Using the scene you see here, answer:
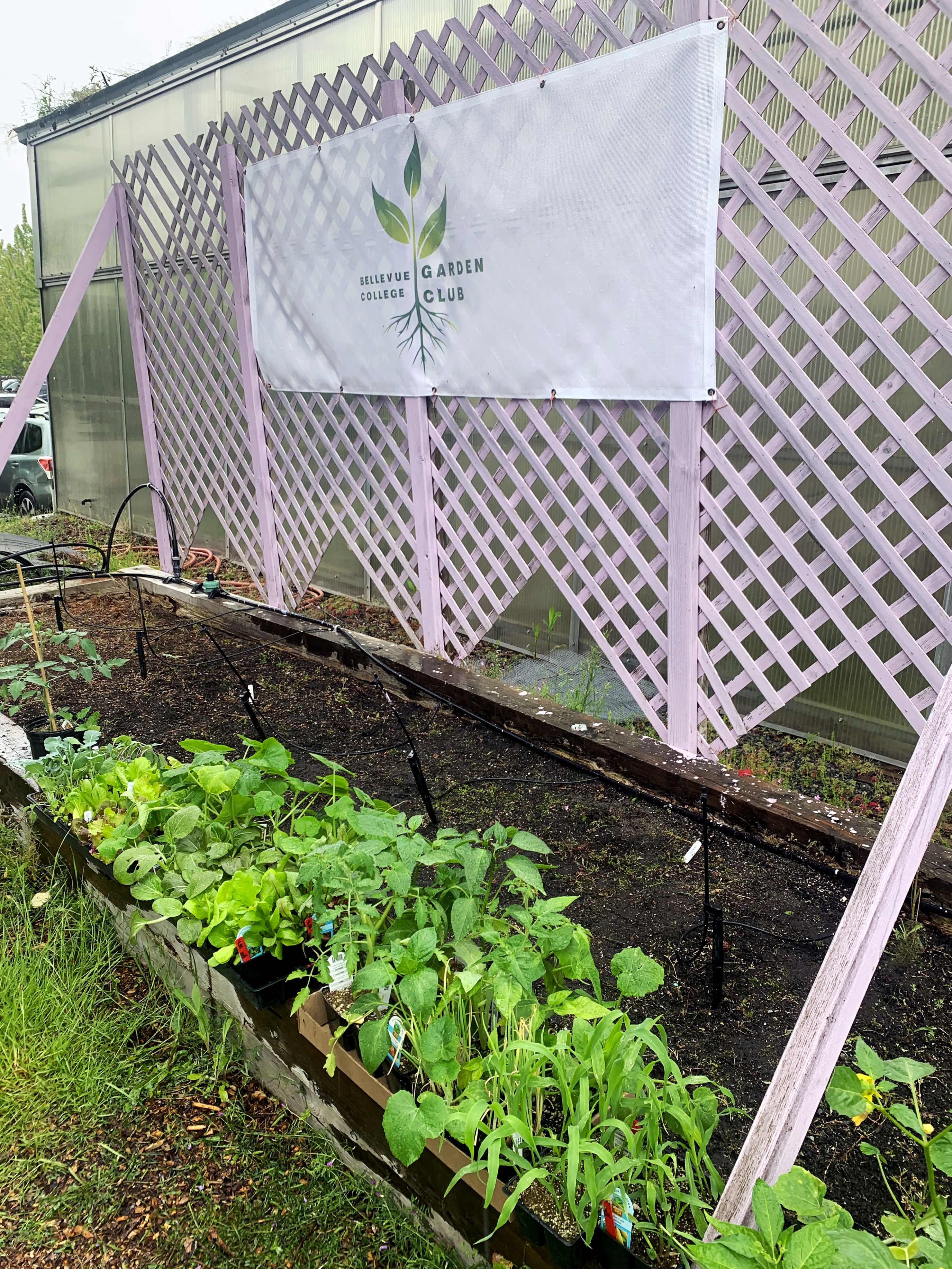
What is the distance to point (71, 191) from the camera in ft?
24.8

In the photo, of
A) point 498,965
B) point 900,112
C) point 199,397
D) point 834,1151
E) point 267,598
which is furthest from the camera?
point 199,397

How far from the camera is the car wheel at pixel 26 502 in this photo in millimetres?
9336

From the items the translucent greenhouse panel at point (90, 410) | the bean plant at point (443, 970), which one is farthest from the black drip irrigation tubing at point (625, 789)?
the translucent greenhouse panel at point (90, 410)

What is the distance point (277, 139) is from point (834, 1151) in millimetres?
4442

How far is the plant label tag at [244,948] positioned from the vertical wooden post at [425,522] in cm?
236

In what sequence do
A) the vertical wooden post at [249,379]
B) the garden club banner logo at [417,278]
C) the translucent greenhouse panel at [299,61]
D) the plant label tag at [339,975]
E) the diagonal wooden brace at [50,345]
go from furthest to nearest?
the diagonal wooden brace at [50,345] → the translucent greenhouse panel at [299,61] → the vertical wooden post at [249,379] → the garden club banner logo at [417,278] → the plant label tag at [339,975]

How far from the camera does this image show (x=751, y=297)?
264 cm

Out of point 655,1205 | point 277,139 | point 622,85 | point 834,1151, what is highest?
point 277,139

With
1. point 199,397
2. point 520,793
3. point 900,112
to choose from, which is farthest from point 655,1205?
point 199,397

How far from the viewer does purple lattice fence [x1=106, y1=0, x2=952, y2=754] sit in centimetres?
238

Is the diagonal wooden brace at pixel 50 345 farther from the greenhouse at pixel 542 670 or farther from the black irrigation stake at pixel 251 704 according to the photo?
the black irrigation stake at pixel 251 704

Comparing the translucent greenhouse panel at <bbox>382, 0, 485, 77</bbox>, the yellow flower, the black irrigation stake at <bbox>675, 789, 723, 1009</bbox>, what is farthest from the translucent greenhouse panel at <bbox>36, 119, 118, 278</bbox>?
the yellow flower

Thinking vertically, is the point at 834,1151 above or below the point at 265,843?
below

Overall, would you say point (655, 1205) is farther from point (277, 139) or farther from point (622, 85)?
point (277, 139)
